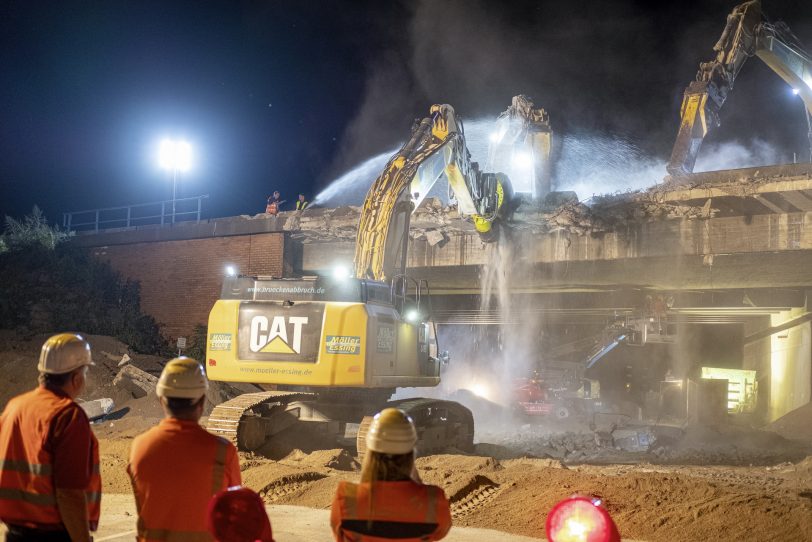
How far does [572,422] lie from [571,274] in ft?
17.2

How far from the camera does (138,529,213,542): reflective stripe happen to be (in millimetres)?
3098

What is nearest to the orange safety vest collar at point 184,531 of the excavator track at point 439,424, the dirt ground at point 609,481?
the dirt ground at point 609,481

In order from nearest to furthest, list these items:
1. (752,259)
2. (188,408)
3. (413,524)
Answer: (413,524), (188,408), (752,259)

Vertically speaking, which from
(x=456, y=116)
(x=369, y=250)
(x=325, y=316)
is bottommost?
(x=325, y=316)

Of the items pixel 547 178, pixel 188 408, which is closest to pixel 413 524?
pixel 188 408

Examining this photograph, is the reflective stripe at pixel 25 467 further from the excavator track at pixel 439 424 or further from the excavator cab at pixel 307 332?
the excavator track at pixel 439 424

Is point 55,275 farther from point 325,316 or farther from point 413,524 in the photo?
point 413,524

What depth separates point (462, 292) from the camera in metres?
21.1

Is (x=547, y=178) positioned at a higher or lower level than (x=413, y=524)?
higher

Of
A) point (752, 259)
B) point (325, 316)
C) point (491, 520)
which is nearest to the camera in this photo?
point (491, 520)

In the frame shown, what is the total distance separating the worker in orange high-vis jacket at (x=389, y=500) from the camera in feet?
8.82

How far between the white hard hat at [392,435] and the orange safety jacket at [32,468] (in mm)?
1451

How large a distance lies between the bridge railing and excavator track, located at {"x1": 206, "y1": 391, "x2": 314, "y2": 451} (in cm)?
1222

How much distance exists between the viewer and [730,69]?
1872cm
